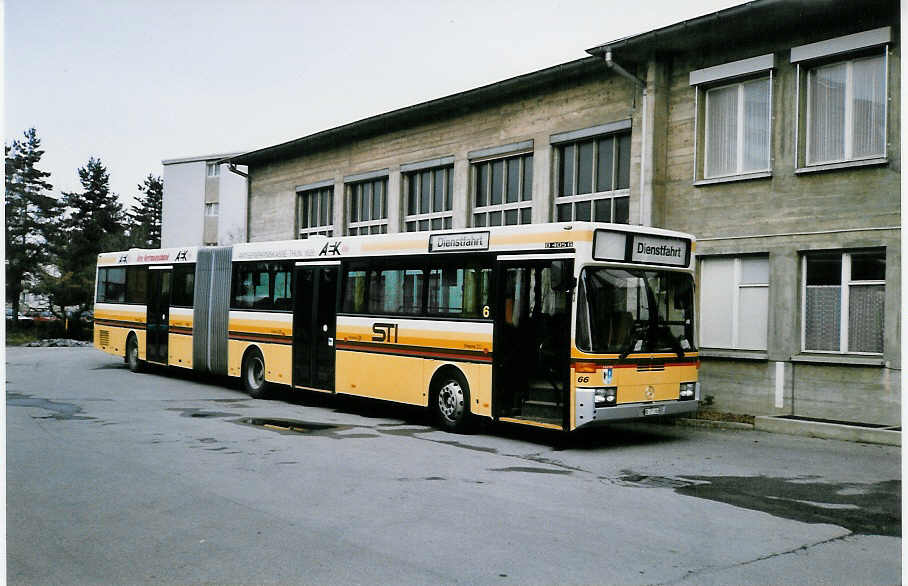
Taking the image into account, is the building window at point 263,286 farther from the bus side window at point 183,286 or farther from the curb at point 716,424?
the curb at point 716,424

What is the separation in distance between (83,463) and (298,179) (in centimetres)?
2081

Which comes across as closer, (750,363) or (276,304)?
(750,363)

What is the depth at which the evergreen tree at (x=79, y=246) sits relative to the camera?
41.2 metres

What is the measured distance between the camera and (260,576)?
5617mm

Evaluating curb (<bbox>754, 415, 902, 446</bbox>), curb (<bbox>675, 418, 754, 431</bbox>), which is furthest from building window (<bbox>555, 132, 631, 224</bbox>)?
curb (<bbox>754, 415, 902, 446</bbox>)

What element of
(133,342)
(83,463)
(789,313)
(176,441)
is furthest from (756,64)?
(133,342)

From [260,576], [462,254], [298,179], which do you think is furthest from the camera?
[298,179]

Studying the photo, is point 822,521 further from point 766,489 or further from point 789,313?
point 789,313

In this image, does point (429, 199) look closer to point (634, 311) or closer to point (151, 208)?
point (634, 311)

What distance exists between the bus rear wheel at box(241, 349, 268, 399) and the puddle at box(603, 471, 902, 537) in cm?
976

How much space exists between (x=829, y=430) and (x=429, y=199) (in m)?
13.4

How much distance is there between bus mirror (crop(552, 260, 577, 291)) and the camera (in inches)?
450

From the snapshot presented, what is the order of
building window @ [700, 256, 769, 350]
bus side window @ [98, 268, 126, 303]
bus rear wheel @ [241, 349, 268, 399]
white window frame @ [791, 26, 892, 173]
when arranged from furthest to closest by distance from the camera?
bus side window @ [98, 268, 126, 303], bus rear wheel @ [241, 349, 268, 399], building window @ [700, 256, 769, 350], white window frame @ [791, 26, 892, 173]

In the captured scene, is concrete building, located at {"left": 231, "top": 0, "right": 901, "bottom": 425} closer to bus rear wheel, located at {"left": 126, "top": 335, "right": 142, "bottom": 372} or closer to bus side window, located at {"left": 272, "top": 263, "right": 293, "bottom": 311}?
bus side window, located at {"left": 272, "top": 263, "right": 293, "bottom": 311}
